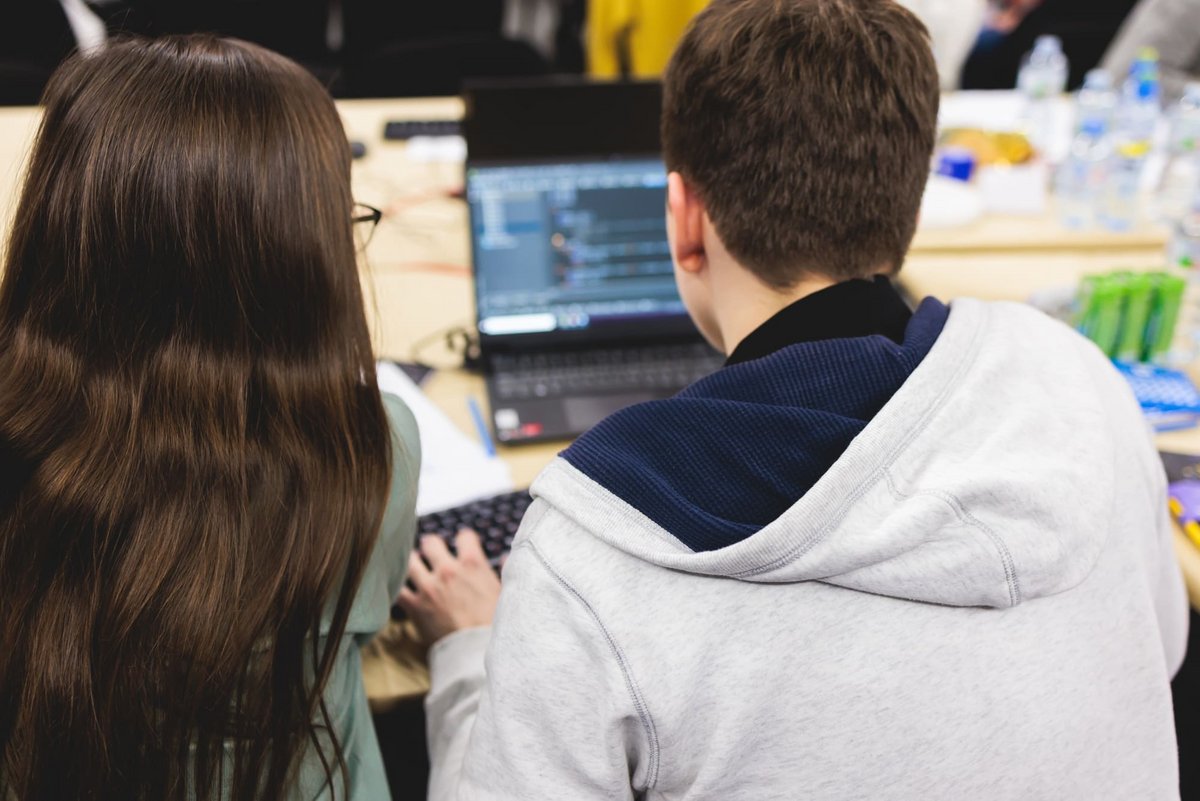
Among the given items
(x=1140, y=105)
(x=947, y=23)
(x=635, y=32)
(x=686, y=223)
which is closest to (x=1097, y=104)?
(x=1140, y=105)

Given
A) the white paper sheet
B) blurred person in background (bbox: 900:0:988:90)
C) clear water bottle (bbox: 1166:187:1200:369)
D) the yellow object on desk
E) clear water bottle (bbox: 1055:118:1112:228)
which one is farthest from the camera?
the yellow object on desk

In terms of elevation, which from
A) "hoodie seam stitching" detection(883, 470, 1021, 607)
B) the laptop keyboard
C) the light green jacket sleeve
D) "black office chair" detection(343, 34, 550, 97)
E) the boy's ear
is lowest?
the laptop keyboard

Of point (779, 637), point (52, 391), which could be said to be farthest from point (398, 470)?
point (779, 637)

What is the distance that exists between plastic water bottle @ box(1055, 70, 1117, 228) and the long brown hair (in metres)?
1.73

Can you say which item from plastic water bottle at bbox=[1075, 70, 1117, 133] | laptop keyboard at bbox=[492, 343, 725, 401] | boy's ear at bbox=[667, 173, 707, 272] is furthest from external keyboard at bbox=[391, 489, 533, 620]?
plastic water bottle at bbox=[1075, 70, 1117, 133]

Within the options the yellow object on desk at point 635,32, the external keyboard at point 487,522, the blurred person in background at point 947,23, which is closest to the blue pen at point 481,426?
the external keyboard at point 487,522

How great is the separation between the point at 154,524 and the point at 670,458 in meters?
0.42

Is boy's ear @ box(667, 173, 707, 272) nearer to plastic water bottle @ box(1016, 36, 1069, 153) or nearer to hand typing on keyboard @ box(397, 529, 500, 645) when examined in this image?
hand typing on keyboard @ box(397, 529, 500, 645)

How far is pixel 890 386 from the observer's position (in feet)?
2.40

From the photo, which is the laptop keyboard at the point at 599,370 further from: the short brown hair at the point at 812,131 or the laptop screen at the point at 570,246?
the short brown hair at the point at 812,131

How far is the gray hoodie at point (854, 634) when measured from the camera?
0.69m

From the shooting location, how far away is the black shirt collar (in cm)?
83

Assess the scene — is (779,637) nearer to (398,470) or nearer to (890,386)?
(890,386)

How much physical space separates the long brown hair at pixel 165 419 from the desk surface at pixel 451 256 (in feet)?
2.09
